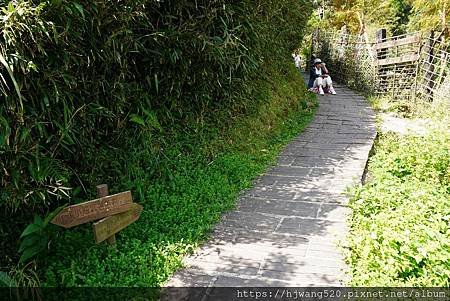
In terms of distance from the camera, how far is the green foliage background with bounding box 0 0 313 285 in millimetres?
2438

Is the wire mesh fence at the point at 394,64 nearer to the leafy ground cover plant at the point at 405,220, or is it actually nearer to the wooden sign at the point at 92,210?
the leafy ground cover plant at the point at 405,220

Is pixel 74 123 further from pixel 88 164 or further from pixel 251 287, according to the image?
pixel 251 287

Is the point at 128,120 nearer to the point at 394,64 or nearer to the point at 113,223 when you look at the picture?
the point at 113,223

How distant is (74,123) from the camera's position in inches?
110

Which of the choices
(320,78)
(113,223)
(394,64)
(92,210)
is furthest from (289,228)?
(394,64)

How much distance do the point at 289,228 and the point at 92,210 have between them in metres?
1.65

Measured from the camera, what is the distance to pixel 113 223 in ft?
9.48

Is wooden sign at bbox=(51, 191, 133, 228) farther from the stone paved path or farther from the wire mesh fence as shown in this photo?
the wire mesh fence

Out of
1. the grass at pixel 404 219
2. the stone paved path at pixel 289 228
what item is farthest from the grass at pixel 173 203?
the grass at pixel 404 219

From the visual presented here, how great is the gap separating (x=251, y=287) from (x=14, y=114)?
1.82 metres

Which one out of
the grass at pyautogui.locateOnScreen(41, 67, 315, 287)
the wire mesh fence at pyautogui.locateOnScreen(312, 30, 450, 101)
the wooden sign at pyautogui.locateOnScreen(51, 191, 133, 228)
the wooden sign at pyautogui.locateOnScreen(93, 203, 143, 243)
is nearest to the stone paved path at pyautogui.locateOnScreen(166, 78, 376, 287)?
the grass at pyautogui.locateOnScreen(41, 67, 315, 287)

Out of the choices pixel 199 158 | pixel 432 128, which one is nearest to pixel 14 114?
pixel 199 158

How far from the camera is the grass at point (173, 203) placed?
9.12 feet

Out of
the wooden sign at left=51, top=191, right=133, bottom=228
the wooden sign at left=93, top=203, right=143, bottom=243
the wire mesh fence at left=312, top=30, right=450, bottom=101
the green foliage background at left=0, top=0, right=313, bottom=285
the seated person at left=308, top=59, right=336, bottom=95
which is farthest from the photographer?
the seated person at left=308, top=59, right=336, bottom=95
